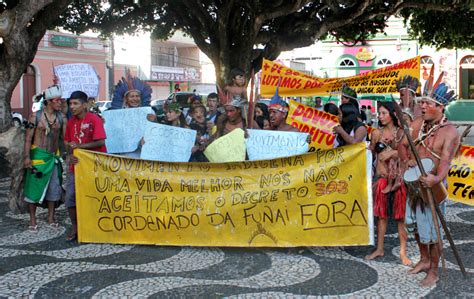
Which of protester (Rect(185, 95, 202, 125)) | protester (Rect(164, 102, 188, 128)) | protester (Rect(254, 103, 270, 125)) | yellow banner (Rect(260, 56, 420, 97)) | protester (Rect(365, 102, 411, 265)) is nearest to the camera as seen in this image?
protester (Rect(365, 102, 411, 265))

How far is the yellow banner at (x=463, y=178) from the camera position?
6789 millimetres

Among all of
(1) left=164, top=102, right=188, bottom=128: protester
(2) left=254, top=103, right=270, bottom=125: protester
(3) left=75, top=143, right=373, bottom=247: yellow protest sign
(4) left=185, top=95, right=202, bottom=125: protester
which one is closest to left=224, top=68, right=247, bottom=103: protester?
(2) left=254, top=103, right=270, bottom=125: protester

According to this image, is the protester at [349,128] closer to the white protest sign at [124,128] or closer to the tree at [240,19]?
the white protest sign at [124,128]

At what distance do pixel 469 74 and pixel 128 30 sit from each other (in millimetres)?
21463

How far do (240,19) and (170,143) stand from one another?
879cm

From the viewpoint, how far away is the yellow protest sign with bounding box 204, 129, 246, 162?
20.0ft

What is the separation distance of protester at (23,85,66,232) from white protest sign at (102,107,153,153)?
24.2 inches

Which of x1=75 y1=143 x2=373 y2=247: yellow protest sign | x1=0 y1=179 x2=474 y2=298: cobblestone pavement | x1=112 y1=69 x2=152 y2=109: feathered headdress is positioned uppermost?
x1=112 y1=69 x2=152 y2=109: feathered headdress

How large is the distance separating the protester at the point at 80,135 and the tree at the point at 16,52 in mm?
1681

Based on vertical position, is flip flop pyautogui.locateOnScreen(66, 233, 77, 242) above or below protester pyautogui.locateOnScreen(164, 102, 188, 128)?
below

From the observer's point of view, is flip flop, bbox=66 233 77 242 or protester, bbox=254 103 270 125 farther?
protester, bbox=254 103 270 125

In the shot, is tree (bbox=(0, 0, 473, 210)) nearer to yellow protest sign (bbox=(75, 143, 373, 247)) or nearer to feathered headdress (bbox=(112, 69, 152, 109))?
feathered headdress (bbox=(112, 69, 152, 109))

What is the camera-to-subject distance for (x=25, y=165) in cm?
675

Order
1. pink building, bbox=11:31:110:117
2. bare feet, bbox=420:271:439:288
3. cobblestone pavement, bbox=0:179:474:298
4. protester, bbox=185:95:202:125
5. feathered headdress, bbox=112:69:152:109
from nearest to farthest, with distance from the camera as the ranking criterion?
1. cobblestone pavement, bbox=0:179:474:298
2. bare feet, bbox=420:271:439:288
3. feathered headdress, bbox=112:69:152:109
4. protester, bbox=185:95:202:125
5. pink building, bbox=11:31:110:117
